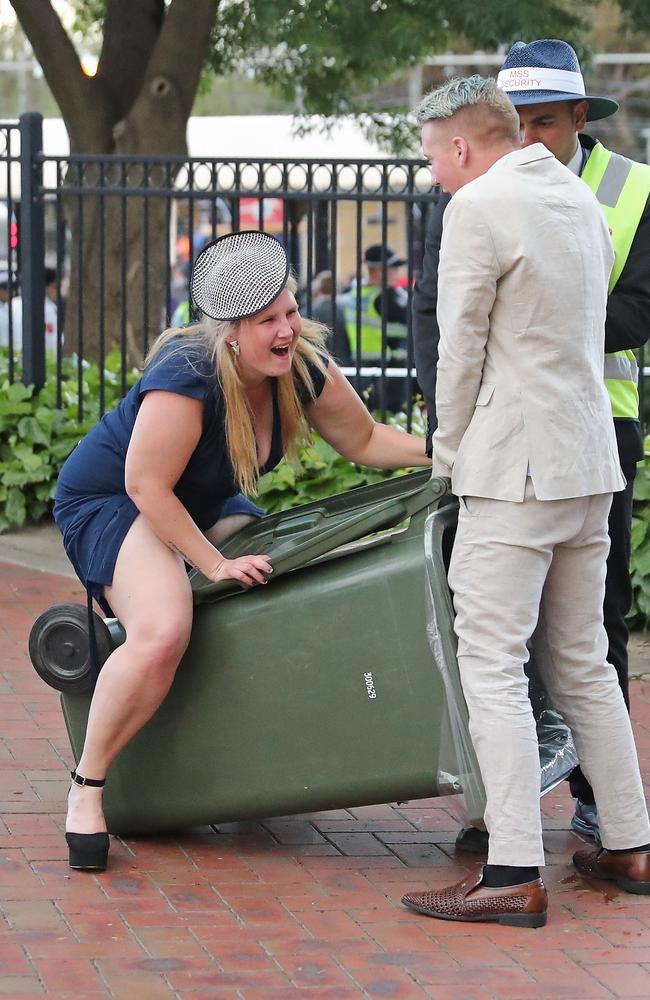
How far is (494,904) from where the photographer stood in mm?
3365

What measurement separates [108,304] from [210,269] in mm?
5648

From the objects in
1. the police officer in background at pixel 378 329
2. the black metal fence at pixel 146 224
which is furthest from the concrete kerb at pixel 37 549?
the police officer in background at pixel 378 329

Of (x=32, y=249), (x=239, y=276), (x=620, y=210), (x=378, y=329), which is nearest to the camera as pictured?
(x=239, y=276)

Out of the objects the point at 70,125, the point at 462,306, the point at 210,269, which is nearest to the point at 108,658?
the point at 210,269

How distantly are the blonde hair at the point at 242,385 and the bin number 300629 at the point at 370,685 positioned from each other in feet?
1.82

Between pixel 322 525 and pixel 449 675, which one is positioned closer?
pixel 449 675

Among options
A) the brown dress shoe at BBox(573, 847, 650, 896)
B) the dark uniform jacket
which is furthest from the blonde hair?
the brown dress shoe at BBox(573, 847, 650, 896)

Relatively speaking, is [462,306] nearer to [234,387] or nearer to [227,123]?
[234,387]

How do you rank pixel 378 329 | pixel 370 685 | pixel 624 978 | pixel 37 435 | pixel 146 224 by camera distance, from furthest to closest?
pixel 378 329, pixel 37 435, pixel 146 224, pixel 370 685, pixel 624 978

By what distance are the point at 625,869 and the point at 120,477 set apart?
1.58 m

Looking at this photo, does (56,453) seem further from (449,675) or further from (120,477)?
(449,675)

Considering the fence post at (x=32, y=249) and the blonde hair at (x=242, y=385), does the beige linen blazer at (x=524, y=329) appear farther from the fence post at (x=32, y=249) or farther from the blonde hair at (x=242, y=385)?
the fence post at (x=32, y=249)

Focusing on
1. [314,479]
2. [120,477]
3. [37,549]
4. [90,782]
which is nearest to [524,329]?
[120,477]

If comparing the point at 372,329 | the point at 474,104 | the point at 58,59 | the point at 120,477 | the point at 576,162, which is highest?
the point at 58,59
